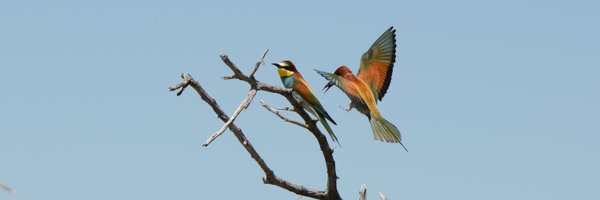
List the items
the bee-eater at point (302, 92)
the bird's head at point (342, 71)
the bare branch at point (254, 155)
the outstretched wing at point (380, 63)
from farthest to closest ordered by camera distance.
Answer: the outstretched wing at point (380, 63) < the bird's head at point (342, 71) < the bee-eater at point (302, 92) < the bare branch at point (254, 155)

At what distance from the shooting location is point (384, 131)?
4312 millimetres

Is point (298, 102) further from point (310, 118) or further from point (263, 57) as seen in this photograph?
point (263, 57)

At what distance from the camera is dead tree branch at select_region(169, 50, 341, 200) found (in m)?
3.52

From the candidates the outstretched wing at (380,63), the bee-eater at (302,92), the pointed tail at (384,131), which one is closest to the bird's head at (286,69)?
the bee-eater at (302,92)

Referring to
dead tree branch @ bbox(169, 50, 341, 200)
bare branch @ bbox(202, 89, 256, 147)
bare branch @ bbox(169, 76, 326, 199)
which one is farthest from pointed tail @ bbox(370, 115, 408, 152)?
bare branch @ bbox(202, 89, 256, 147)

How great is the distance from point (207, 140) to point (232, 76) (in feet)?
1.10

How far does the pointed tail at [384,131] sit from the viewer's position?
4297mm

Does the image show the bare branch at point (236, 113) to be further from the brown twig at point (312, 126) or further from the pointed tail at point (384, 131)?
the pointed tail at point (384, 131)

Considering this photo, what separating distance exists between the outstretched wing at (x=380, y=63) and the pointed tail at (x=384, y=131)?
0.38 m

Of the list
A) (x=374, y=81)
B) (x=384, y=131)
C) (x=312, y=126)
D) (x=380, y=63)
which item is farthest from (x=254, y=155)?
(x=380, y=63)

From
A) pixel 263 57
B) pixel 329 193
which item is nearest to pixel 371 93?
pixel 329 193

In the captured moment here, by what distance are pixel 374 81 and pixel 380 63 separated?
0.12 meters

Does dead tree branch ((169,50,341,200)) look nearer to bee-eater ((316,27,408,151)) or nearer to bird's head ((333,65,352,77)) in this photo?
bee-eater ((316,27,408,151))

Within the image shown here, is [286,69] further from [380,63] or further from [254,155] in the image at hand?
[380,63]
